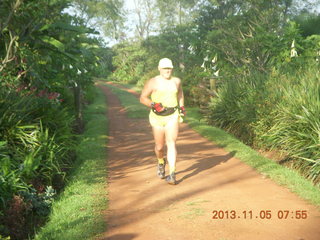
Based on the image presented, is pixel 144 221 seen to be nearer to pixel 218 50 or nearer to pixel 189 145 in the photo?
pixel 189 145

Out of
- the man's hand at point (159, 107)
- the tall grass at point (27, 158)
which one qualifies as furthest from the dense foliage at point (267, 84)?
the tall grass at point (27, 158)

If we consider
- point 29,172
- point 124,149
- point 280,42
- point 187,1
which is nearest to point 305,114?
point 124,149

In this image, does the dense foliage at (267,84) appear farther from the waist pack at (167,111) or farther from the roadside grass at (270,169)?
the waist pack at (167,111)

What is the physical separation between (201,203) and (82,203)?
5.60 feet

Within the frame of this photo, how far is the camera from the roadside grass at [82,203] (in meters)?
5.05

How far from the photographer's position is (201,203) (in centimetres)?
596

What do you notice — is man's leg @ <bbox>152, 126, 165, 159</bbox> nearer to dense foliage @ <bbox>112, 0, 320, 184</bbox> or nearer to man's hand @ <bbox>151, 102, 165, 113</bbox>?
man's hand @ <bbox>151, 102, 165, 113</bbox>

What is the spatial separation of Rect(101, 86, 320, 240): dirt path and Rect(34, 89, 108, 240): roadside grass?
176mm

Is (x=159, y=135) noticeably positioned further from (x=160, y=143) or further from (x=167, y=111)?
(x=167, y=111)

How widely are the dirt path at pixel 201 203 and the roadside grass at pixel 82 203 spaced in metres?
0.18

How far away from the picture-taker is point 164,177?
24.7ft

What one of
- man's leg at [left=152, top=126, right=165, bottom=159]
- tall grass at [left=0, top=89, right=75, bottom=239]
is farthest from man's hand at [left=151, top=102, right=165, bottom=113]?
tall grass at [left=0, top=89, right=75, bottom=239]

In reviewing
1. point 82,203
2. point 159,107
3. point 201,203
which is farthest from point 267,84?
point 82,203

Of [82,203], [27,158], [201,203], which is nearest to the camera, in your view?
[201,203]
